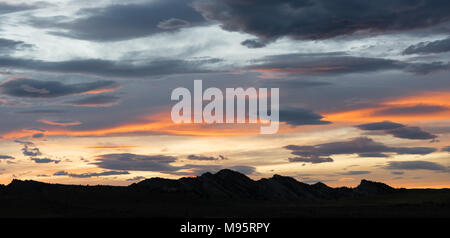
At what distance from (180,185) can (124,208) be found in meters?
27.6

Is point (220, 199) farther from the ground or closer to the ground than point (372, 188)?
closer to the ground

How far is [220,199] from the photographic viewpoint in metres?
142

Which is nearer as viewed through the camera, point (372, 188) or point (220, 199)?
point (220, 199)

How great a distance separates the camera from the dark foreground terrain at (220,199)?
110250 mm

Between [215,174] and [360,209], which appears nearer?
[360,209]

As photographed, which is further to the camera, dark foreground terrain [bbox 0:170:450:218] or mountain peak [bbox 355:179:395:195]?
mountain peak [bbox 355:179:395:195]

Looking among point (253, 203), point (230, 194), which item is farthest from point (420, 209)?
point (230, 194)

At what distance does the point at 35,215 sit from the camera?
105 m

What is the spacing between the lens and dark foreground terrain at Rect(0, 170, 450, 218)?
362 feet

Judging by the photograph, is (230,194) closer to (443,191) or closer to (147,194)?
(147,194)

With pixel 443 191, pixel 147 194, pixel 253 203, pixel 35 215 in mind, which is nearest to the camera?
pixel 35 215

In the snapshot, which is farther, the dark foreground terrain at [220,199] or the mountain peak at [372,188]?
the mountain peak at [372,188]
